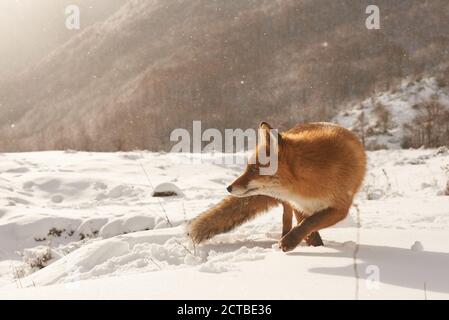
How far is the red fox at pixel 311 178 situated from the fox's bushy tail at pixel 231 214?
0.31 meters

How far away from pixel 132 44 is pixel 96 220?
41.0 metres

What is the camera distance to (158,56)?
41.6m

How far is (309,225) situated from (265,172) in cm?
58

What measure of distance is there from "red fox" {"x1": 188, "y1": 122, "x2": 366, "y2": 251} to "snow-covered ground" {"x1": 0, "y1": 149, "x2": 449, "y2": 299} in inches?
9.6

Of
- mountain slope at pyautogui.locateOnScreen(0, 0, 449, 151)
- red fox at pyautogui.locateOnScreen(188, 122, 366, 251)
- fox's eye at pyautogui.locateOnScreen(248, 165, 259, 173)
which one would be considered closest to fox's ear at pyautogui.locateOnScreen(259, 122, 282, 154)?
red fox at pyautogui.locateOnScreen(188, 122, 366, 251)

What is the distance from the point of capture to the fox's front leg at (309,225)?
11.3 feet

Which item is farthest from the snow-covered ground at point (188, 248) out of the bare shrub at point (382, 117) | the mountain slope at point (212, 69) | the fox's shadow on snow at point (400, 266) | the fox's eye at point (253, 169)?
the mountain slope at point (212, 69)

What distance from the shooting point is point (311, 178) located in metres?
3.66

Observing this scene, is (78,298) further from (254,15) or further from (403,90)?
(254,15)

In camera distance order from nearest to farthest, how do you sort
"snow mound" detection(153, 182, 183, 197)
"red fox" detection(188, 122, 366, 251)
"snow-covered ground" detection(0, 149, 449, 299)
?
1. "snow-covered ground" detection(0, 149, 449, 299)
2. "red fox" detection(188, 122, 366, 251)
3. "snow mound" detection(153, 182, 183, 197)

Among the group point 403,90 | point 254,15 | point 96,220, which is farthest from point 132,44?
point 96,220

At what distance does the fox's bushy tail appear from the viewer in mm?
4277

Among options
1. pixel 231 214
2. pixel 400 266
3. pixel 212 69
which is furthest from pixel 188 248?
pixel 212 69

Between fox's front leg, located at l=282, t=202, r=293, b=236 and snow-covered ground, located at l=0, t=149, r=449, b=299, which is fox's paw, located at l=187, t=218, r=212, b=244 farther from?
fox's front leg, located at l=282, t=202, r=293, b=236
